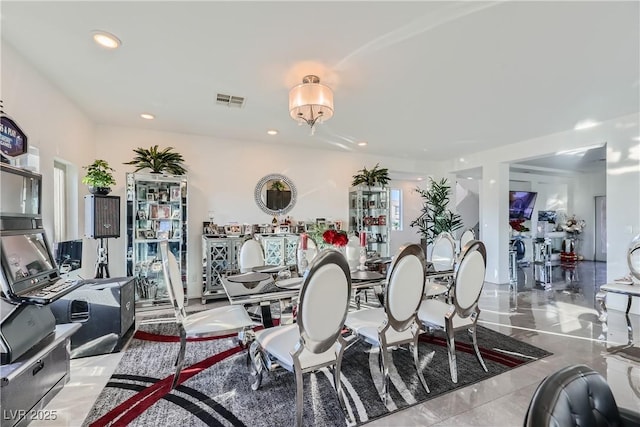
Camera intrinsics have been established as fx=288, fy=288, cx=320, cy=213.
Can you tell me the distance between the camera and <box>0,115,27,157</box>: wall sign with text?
1.86m

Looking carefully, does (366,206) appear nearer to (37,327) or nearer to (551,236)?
(37,327)

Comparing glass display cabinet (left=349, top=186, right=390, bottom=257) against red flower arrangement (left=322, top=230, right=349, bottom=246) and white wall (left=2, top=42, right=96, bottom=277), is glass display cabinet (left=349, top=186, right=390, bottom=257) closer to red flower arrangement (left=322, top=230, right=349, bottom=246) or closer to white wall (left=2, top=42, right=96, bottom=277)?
red flower arrangement (left=322, top=230, right=349, bottom=246)

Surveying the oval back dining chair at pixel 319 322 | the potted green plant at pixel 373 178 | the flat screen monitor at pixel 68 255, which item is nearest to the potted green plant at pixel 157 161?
the flat screen monitor at pixel 68 255

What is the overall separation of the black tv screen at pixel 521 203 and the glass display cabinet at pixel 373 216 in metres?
4.64

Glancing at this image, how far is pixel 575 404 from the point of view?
0.92 m

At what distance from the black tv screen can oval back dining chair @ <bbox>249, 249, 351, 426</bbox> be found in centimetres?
825

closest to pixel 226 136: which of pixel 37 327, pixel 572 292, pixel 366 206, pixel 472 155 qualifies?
pixel 366 206

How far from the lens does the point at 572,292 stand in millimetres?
5133

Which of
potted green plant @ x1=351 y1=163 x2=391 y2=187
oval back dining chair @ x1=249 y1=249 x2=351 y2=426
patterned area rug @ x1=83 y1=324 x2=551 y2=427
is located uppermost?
potted green plant @ x1=351 y1=163 x2=391 y2=187

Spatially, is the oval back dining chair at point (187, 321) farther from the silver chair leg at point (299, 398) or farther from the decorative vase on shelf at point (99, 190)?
the decorative vase on shelf at point (99, 190)

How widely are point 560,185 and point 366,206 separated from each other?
7.32 m

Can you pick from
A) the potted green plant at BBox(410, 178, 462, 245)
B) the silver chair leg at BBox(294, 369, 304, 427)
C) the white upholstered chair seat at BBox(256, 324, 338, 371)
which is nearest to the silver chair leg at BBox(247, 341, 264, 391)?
the white upholstered chair seat at BBox(256, 324, 338, 371)

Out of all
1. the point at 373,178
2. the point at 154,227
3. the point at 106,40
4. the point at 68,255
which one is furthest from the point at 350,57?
the point at 154,227

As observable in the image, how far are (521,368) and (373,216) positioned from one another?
375cm
